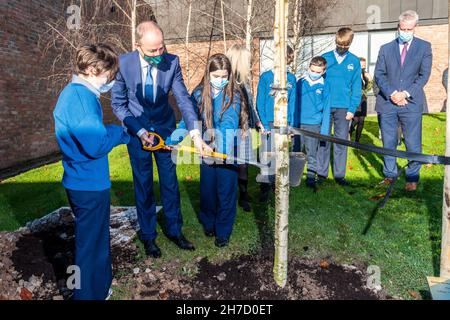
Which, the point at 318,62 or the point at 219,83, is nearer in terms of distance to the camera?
the point at 219,83

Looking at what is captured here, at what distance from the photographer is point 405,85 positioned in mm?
5328

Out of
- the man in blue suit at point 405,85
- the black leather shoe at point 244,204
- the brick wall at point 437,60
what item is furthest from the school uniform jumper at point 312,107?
the brick wall at point 437,60

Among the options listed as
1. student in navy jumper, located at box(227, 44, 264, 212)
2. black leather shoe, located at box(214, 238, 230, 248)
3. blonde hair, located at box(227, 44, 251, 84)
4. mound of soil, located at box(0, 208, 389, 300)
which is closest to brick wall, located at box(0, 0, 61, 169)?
mound of soil, located at box(0, 208, 389, 300)

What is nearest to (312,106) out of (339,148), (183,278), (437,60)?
(339,148)

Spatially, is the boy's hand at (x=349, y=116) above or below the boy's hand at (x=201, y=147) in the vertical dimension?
above

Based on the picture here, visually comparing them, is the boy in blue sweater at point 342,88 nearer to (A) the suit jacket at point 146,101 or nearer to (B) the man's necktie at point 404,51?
(B) the man's necktie at point 404,51

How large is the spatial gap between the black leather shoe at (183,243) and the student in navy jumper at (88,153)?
102 cm

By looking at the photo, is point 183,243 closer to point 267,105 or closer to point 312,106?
point 267,105

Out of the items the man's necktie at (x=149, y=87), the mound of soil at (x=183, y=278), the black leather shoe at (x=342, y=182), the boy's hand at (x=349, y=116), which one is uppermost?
the man's necktie at (x=149, y=87)

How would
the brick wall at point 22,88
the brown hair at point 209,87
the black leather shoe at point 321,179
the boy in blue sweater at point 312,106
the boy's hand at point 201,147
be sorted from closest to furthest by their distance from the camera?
the boy's hand at point 201,147, the brown hair at point 209,87, the boy in blue sweater at point 312,106, the black leather shoe at point 321,179, the brick wall at point 22,88

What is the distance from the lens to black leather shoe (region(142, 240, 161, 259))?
144 inches

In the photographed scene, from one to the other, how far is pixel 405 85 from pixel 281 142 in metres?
3.46

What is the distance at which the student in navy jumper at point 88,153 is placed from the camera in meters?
2.58

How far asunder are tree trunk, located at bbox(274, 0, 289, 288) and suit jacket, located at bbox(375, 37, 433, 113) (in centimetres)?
329
